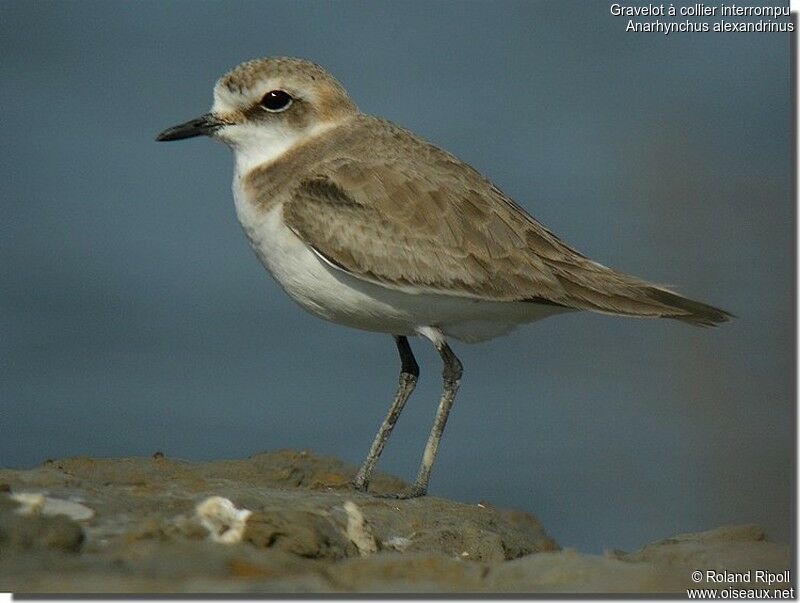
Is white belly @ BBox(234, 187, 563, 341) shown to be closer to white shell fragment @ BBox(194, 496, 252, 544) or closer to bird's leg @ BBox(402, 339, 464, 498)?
bird's leg @ BBox(402, 339, 464, 498)

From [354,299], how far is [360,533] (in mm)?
1946

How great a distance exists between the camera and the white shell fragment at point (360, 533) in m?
5.81

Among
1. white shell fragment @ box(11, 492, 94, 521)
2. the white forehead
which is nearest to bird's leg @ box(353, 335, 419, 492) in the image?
the white forehead

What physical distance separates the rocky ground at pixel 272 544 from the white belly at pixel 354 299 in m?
0.99

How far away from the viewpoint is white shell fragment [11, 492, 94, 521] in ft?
18.2

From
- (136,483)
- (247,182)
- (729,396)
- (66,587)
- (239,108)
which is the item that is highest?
(239,108)

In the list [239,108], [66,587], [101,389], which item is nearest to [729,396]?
[66,587]

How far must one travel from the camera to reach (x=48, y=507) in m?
5.70

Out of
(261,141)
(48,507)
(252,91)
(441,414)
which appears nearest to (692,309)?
(441,414)

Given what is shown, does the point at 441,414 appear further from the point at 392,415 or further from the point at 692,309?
the point at 692,309

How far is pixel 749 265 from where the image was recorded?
295 inches

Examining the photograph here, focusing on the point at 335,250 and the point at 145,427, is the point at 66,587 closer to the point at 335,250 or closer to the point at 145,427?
the point at 335,250

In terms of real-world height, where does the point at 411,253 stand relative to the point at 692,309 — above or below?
above

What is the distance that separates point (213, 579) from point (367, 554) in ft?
4.13
